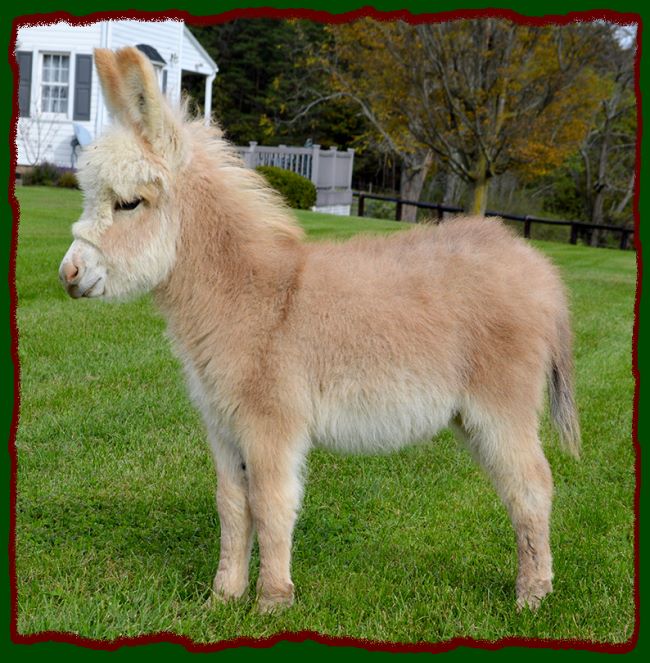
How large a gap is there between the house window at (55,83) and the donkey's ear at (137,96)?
23344mm

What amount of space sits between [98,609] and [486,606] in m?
1.82

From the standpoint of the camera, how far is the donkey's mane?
4.00 metres

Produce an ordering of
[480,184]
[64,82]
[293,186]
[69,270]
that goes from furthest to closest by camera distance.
Result: [64,82]
[293,186]
[480,184]
[69,270]

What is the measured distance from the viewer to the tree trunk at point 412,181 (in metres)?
30.0

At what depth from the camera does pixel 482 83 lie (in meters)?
13.9

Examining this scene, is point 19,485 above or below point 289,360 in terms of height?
below

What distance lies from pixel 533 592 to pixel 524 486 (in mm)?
520

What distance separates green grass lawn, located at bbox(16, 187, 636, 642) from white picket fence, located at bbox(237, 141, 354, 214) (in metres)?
20.0

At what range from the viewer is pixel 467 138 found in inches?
597

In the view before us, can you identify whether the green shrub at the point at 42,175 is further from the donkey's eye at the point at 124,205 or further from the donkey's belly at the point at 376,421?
the donkey's belly at the point at 376,421

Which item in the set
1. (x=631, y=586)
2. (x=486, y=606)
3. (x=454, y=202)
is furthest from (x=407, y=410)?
(x=454, y=202)

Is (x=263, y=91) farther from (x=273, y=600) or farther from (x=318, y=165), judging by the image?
(x=273, y=600)

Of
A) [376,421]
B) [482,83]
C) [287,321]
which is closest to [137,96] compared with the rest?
[287,321]

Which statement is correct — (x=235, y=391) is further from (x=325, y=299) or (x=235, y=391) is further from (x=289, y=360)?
(x=325, y=299)
